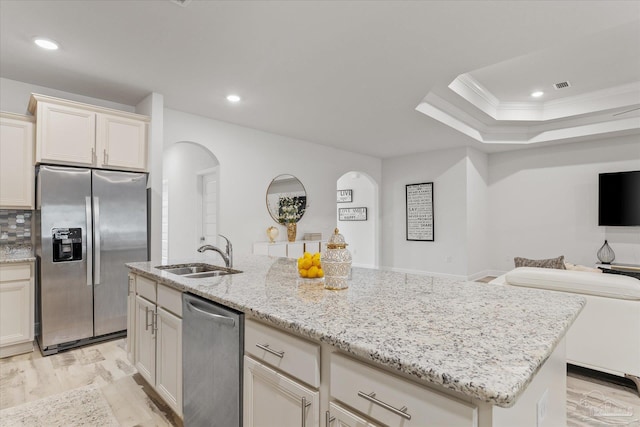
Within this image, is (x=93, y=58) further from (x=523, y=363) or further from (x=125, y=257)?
(x=523, y=363)

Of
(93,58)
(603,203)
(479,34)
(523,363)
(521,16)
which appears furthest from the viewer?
(603,203)

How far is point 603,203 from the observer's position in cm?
543

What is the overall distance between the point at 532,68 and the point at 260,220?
13.2 feet

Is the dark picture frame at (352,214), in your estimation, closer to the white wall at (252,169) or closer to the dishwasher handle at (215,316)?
the white wall at (252,169)

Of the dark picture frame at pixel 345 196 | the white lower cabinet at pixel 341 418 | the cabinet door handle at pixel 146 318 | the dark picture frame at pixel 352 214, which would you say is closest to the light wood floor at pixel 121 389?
the cabinet door handle at pixel 146 318

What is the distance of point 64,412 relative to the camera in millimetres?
2113

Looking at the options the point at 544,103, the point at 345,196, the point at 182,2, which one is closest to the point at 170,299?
the point at 182,2

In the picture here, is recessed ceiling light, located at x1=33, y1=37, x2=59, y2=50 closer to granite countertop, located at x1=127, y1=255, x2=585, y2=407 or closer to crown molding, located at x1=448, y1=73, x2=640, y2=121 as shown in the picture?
granite countertop, located at x1=127, y1=255, x2=585, y2=407

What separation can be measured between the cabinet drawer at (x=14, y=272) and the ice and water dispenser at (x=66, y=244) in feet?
0.91

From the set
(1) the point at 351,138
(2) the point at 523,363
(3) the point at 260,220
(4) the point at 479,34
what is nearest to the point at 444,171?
(1) the point at 351,138

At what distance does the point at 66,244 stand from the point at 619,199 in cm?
753

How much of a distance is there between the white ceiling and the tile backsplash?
1334 millimetres

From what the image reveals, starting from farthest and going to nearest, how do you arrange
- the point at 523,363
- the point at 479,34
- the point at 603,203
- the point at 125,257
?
the point at 603,203
the point at 125,257
the point at 479,34
the point at 523,363

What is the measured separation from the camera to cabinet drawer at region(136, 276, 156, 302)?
2099 mm
